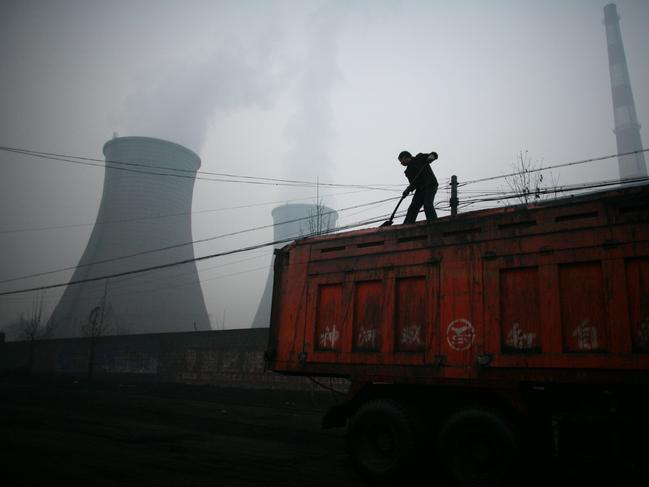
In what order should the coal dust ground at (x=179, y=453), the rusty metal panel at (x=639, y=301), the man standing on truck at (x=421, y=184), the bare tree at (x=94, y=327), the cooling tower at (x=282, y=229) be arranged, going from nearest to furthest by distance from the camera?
the rusty metal panel at (x=639, y=301) → the coal dust ground at (x=179, y=453) → the man standing on truck at (x=421, y=184) → the bare tree at (x=94, y=327) → the cooling tower at (x=282, y=229)

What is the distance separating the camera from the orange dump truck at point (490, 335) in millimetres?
4586

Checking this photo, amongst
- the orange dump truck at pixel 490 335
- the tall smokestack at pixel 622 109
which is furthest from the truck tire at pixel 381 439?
the tall smokestack at pixel 622 109

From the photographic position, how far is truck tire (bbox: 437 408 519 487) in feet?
15.2

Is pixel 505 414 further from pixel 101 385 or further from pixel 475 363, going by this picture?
pixel 101 385

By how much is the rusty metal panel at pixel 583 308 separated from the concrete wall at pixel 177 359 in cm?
1415

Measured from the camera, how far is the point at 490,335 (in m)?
5.13

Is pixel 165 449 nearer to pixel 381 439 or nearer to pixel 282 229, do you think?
pixel 381 439

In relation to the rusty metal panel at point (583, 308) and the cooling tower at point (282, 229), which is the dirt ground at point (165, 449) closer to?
the rusty metal panel at point (583, 308)

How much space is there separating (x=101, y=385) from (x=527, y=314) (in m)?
25.2

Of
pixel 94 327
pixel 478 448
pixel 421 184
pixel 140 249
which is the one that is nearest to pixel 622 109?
pixel 140 249

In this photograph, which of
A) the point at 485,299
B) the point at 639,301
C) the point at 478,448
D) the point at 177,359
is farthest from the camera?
the point at 177,359

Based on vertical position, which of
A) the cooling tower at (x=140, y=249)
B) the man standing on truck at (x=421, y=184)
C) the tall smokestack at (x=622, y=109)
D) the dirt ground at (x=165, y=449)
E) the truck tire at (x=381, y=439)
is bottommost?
the dirt ground at (x=165, y=449)

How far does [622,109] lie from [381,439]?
90.0 meters

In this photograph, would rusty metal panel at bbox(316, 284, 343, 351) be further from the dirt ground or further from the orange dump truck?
the dirt ground
